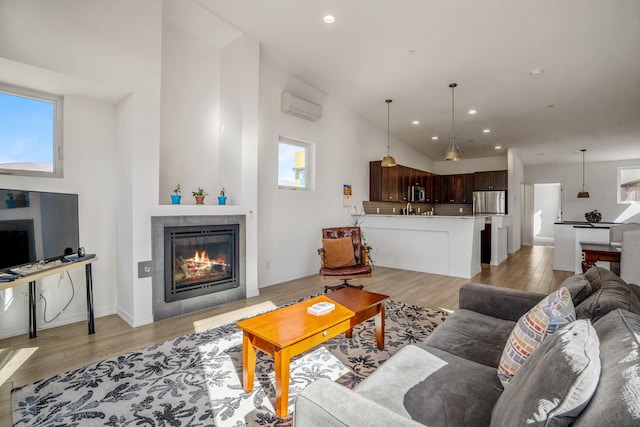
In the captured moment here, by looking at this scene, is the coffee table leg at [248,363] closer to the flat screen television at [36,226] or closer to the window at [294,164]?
the flat screen television at [36,226]

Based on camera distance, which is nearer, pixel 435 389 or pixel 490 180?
pixel 435 389

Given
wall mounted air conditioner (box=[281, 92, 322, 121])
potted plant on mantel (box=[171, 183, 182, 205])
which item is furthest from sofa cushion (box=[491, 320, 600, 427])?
wall mounted air conditioner (box=[281, 92, 322, 121])

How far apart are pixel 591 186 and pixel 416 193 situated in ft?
21.9

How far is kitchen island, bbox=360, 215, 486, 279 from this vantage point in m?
5.25

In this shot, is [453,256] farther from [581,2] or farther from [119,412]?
[119,412]

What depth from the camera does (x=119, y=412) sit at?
1.83 metres

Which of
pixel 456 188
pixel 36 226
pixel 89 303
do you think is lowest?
pixel 89 303

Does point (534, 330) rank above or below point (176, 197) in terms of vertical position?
below

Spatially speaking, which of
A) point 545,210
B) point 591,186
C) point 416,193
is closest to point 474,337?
point 416,193

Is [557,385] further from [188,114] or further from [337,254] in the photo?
[188,114]

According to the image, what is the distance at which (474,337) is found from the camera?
1866 mm

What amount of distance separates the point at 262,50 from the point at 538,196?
12.5 metres

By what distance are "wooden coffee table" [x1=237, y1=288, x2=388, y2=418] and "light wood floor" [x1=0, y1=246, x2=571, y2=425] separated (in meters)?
1.29

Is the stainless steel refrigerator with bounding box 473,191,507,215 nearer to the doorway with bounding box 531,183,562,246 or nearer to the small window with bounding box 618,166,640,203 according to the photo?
the doorway with bounding box 531,183,562,246
